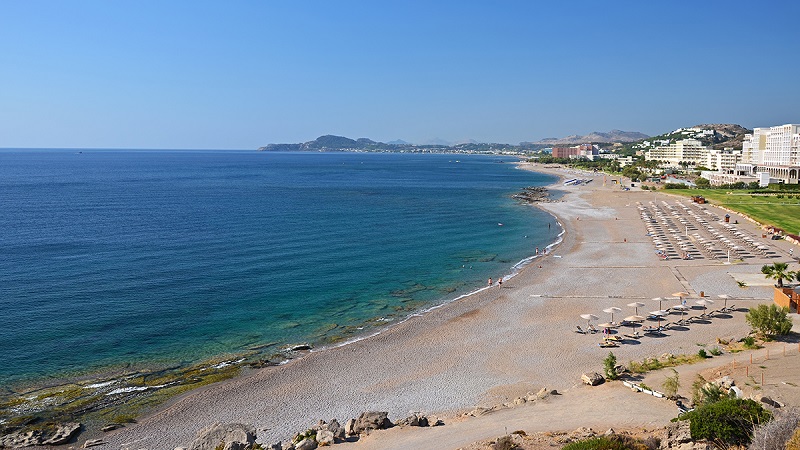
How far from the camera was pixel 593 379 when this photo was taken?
24.9 meters

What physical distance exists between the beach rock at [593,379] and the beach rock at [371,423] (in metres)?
9.56

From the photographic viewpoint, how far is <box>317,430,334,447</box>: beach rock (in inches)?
791

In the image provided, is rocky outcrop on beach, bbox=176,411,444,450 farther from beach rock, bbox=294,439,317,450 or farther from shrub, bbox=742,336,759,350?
shrub, bbox=742,336,759,350

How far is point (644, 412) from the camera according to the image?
69.9 feet

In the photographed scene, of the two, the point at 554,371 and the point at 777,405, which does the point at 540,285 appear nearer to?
the point at 554,371

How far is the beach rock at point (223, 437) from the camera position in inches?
781

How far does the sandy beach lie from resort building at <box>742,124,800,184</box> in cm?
8573

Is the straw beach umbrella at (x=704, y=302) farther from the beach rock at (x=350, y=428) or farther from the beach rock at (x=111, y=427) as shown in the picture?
the beach rock at (x=111, y=427)

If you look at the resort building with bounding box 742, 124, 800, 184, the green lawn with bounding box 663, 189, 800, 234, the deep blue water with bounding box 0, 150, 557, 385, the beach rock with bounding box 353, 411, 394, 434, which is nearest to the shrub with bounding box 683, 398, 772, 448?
→ the beach rock with bounding box 353, 411, 394, 434

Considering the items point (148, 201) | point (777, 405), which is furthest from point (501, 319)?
point (148, 201)

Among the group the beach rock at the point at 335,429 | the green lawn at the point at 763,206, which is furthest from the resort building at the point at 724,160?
the beach rock at the point at 335,429

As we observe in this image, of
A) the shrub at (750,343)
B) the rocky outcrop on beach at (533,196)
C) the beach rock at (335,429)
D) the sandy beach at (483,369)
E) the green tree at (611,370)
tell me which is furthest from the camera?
the rocky outcrop on beach at (533,196)

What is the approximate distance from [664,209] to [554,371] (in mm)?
67575

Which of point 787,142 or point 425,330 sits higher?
point 787,142
